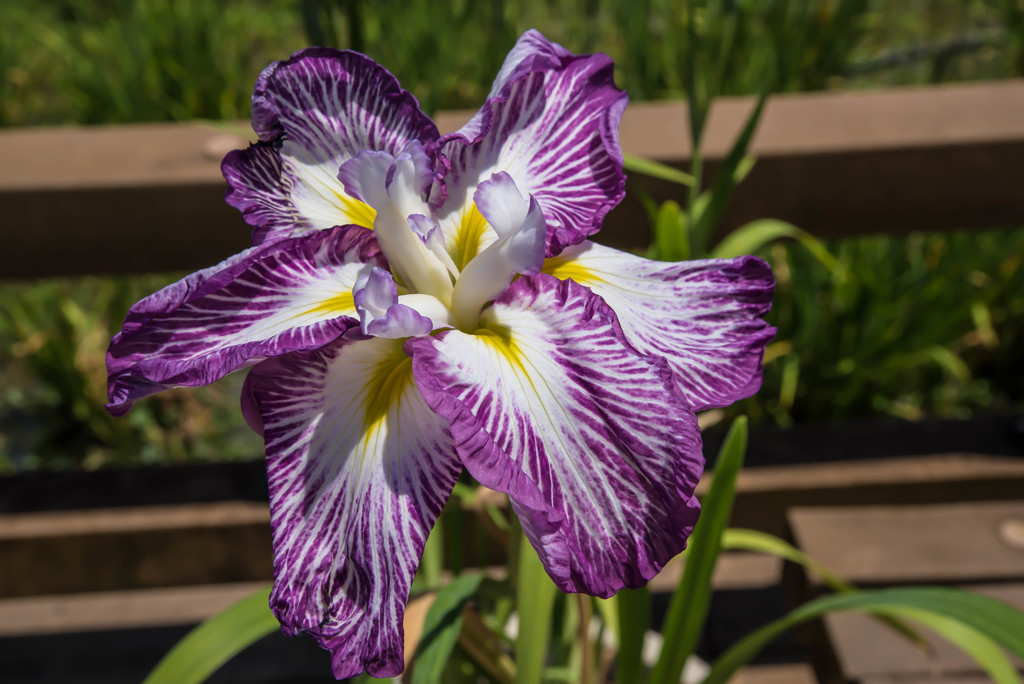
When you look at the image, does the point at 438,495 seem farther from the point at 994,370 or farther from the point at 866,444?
the point at 994,370

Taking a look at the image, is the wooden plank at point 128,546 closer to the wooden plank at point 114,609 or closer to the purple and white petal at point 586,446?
the wooden plank at point 114,609

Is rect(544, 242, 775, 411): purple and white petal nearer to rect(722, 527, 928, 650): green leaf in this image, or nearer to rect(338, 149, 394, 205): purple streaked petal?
rect(338, 149, 394, 205): purple streaked petal

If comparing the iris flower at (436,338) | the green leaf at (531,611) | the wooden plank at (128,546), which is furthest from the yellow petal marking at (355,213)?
the wooden plank at (128,546)

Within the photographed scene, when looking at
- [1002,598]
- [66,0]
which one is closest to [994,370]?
[1002,598]

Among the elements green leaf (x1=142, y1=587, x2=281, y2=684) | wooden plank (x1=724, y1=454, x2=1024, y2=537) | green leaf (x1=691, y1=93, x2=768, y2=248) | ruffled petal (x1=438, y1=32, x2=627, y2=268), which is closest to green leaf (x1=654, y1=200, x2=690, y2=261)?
green leaf (x1=691, y1=93, x2=768, y2=248)

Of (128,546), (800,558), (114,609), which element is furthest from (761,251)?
(114,609)
